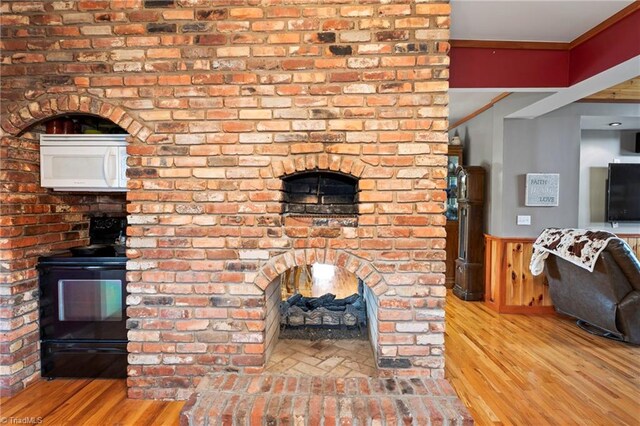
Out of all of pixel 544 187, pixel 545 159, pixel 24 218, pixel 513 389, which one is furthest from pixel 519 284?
pixel 24 218

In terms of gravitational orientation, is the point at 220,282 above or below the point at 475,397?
above

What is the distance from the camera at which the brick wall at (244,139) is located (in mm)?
1856

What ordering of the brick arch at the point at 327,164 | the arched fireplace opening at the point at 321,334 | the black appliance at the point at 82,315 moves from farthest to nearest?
the black appliance at the point at 82,315
the arched fireplace opening at the point at 321,334
the brick arch at the point at 327,164

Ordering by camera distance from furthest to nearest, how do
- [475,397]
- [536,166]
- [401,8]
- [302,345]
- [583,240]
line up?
[536,166] → [583,240] → [302,345] → [475,397] → [401,8]

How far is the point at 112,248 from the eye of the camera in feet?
7.65

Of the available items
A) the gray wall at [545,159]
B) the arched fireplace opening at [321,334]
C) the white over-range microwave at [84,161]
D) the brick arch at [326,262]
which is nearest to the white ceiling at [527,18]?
the gray wall at [545,159]

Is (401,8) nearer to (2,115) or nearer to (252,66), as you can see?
(252,66)

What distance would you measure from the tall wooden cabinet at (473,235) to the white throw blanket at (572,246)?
73cm

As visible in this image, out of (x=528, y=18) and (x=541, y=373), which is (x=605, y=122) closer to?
(x=528, y=18)

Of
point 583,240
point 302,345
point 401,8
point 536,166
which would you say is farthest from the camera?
point 536,166

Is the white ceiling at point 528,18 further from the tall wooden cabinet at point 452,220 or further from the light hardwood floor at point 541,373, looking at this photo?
the light hardwood floor at point 541,373

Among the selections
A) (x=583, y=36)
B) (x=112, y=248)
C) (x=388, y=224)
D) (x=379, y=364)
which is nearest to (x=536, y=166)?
(x=583, y=36)

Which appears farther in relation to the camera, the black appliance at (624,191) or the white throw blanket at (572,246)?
the black appliance at (624,191)

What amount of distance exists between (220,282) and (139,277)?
49 centimetres
